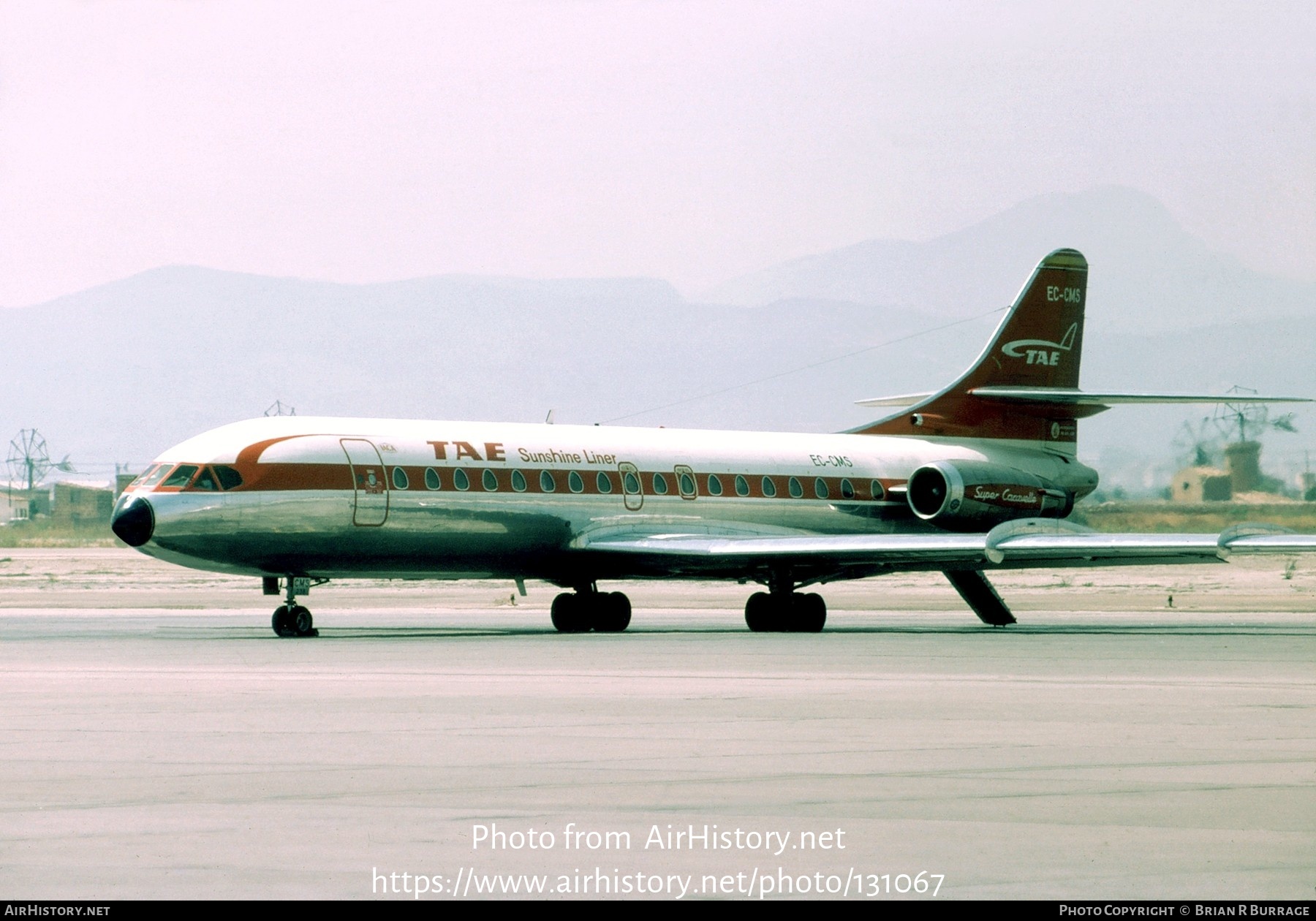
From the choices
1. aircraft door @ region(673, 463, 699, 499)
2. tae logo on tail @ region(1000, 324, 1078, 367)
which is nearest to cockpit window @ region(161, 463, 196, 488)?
aircraft door @ region(673, 463, 699, 499)

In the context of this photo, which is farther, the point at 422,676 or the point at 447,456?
the point at 447,456

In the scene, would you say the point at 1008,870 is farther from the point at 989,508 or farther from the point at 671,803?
the point at 989,508

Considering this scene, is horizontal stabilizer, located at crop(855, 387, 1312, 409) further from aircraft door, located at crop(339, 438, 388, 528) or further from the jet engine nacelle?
aircraft door, located at crop(339, 438, 388, 528)

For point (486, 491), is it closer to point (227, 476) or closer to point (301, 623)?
point (301, 623)

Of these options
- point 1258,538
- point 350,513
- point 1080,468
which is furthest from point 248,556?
point 1080,468

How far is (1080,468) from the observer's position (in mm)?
40406

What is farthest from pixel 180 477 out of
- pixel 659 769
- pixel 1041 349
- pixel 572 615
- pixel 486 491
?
pixel 659 769

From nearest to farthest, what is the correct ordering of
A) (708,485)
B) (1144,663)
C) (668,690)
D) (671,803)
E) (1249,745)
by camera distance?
(671,803)
(1249,745)
(668,690)
(1144,663)
(708,485)

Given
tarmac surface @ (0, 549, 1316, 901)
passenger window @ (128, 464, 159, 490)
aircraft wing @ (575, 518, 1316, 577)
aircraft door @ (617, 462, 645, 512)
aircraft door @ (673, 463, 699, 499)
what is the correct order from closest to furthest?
tarmac surface @ (0, 549, 1316, 901) < aircraft wing @ (575, 518, 1316, 577) < passenger window @ (128, 464, 159, 490) < aircraft door @ (617, 462, 645, 512) < aircraft door @ (673, 463, 699, 499)

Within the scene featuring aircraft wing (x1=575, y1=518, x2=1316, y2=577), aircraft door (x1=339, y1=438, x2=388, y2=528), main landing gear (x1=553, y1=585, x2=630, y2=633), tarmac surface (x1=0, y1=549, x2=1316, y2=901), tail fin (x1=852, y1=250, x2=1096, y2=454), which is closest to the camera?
tarmac surface (x1=0, y1=549, x2=1316, y2=901)

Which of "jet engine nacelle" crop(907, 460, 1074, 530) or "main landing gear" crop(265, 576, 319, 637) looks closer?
"main landing gear" crop(265, 576, 319, 637)

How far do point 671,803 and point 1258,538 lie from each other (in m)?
19.9

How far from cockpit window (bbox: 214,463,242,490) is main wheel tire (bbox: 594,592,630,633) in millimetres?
7582

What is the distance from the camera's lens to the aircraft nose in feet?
95.9
